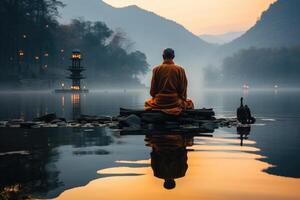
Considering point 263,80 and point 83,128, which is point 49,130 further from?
point 263,80

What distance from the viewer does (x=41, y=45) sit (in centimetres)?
10219

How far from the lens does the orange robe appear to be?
1973 centimetres

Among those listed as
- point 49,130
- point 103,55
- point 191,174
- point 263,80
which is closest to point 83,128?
point 49,130

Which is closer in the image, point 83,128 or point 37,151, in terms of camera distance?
point 37,151

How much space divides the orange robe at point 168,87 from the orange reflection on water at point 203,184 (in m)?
8.83

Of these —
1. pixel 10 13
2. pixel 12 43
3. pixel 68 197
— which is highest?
pixel 10 13

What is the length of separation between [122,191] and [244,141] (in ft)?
26.5

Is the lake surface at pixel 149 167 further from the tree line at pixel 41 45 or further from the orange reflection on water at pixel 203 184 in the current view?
the tree line at pixel 41 45

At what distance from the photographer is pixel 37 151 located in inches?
495

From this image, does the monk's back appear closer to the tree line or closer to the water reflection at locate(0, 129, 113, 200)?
the water reflection at locate(0, 129, 113, 200)

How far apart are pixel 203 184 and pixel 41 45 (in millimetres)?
97826

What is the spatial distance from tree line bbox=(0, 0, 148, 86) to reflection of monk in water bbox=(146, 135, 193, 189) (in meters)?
78.5

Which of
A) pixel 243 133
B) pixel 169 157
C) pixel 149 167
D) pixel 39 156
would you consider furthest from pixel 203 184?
pixel 243 133

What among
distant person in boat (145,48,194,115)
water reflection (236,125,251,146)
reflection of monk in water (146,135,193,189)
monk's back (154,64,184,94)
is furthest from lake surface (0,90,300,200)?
monk's back (154,64,184,94)
